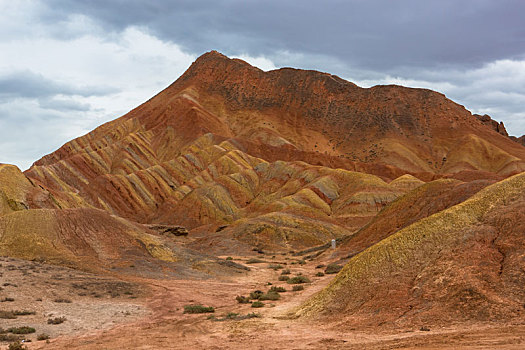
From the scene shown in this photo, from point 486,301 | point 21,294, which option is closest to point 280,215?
point 21,294

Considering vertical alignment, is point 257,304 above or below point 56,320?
below

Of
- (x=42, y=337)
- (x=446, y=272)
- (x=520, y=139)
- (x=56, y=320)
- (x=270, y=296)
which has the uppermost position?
(x=520, y=139)

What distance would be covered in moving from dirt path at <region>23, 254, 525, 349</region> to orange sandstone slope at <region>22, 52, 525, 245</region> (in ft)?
130

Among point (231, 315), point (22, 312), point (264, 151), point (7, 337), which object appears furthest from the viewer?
point (264, 151)

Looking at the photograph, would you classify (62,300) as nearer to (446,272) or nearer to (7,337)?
(7,337)

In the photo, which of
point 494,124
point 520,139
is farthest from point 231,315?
point 520,139

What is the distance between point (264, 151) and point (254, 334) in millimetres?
94078

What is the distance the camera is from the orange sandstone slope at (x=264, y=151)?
255 ft

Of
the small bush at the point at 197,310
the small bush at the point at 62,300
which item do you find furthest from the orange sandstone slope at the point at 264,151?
the small bush at the point at 197,310

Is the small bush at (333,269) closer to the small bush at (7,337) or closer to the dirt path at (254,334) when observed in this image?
the dirt path at (254,334)

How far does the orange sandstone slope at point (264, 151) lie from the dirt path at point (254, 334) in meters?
39.7

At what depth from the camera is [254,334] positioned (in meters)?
14.8

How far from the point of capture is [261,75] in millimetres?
140625

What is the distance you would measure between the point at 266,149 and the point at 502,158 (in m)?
56.7
